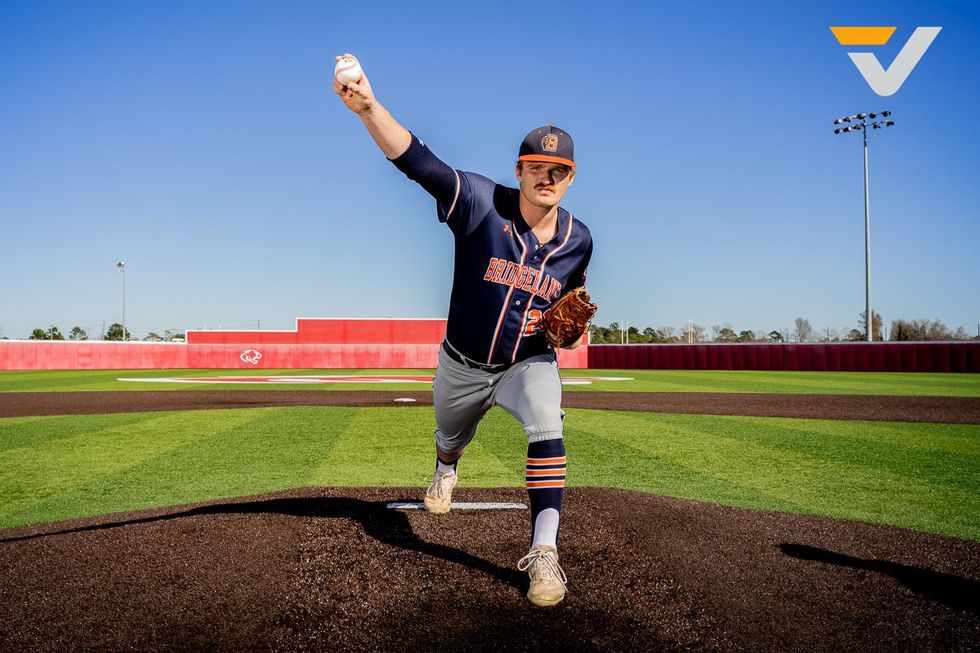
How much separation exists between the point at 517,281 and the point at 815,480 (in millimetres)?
3848

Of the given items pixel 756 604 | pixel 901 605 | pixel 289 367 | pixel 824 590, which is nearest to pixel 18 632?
pixel 756 604

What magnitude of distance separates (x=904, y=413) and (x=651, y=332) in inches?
2144

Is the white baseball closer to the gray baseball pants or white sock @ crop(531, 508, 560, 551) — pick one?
the gray baseball pants

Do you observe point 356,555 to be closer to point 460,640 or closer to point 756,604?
point 460,640

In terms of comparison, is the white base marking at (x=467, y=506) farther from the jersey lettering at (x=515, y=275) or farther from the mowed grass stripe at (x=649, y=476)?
the jersey lettering at (x=515, y=275)

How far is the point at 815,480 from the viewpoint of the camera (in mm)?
5902

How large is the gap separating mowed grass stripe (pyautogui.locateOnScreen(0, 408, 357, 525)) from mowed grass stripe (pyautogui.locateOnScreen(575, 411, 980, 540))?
3370mm

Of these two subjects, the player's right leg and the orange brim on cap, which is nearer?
the orange brim on cap

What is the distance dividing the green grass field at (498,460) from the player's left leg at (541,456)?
2203mm

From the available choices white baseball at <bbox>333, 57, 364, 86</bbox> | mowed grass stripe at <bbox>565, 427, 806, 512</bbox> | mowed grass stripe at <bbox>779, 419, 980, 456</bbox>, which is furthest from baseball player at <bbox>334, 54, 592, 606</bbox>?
mowed grass stripe at <bbox>779, 419, 980, 456</bbox>

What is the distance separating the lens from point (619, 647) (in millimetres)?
2492

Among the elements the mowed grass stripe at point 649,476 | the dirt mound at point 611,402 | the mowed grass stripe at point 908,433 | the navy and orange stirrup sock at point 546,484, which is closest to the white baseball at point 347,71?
the navy and orange stirrup sock at point 546,484

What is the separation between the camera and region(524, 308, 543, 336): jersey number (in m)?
3.62

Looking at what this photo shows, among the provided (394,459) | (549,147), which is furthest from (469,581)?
(394,459)
